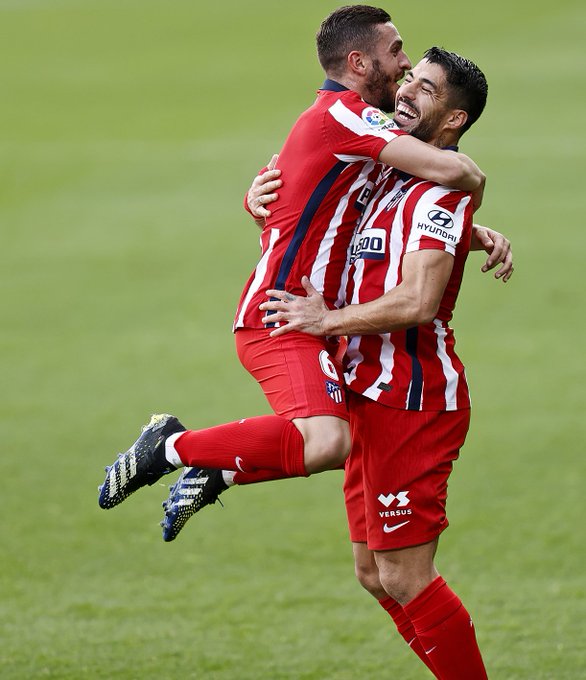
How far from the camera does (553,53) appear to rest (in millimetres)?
26578

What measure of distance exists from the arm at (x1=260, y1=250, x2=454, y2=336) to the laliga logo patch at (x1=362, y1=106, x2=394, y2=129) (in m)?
0.48

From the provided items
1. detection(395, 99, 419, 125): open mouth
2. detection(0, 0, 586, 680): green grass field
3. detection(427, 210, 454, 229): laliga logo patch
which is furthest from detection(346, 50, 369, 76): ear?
detection(0, 0, 586, 680): green grass field

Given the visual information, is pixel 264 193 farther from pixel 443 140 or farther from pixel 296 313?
pixel 443 140

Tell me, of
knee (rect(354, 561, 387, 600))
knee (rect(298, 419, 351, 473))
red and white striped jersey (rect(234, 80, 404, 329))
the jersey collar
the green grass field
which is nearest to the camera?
knee (rect(298, 419, 351, 473))

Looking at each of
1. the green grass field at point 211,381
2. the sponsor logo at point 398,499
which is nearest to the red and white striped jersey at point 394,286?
the sponsor logo at point 398,499

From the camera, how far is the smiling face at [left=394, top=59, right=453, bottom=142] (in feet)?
14.9

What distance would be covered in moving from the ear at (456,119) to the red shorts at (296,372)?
0.94 meters

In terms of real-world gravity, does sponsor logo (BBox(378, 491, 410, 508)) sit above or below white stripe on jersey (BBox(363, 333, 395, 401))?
A: below

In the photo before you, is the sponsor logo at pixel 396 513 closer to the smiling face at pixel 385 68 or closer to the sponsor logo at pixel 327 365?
the sponsor logo at pixel 327 365

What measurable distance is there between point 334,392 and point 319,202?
72 centimetres

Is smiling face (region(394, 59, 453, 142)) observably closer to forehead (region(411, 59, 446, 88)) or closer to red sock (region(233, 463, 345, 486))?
forehead (region(411, 59, 446, 88))

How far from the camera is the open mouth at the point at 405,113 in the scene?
15.0ft

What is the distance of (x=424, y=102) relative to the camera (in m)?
4.56

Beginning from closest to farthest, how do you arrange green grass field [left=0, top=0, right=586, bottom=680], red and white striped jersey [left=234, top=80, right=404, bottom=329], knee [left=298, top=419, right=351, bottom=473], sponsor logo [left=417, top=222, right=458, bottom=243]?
knee [left=298, top=419, right=351, bottom=473] → sponsor logo [left=417, top=222, right=458, bottom=243] → red and white striped jersey [left=234, top=80, right=404, bottom=329] → green grass field [left=0, top=0, right=586, bottom=680]
